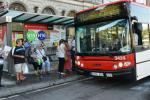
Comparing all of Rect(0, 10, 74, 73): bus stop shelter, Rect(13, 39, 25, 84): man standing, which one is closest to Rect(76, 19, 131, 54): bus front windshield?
Rect(13, 39, 25, 84): man standing

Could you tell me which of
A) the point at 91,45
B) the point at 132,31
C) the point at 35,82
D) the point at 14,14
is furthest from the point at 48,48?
the point at 132,31

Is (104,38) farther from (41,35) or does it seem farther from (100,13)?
(41,35)

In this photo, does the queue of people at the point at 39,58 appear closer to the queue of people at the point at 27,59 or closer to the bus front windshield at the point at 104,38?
the queue of people at the point at 27,59

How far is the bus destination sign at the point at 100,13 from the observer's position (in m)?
10.8

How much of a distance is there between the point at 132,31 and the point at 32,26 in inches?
237

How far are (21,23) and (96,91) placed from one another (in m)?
5.66

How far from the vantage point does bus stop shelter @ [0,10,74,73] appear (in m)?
13.6

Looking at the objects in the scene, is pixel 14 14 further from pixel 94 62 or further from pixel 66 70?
pixel 94 62

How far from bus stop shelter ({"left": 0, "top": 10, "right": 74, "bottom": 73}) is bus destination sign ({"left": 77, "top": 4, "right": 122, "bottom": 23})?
10.1ft

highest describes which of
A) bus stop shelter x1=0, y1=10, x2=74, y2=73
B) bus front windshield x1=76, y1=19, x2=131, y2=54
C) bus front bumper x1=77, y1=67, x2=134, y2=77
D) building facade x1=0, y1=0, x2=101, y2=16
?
building facade x1=0, y1=0, x2=101, y2=16

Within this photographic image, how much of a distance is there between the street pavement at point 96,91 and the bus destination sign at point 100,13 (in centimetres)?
238

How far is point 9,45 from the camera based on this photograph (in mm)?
13664

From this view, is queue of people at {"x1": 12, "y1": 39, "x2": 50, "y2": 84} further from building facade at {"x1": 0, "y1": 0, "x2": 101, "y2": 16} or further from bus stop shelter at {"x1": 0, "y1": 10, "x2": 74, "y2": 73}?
building facade at {"x1": 0, "y1": 0, "x2": 101, "y2": 16}

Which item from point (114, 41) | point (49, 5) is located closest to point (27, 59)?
point (114, 41)
